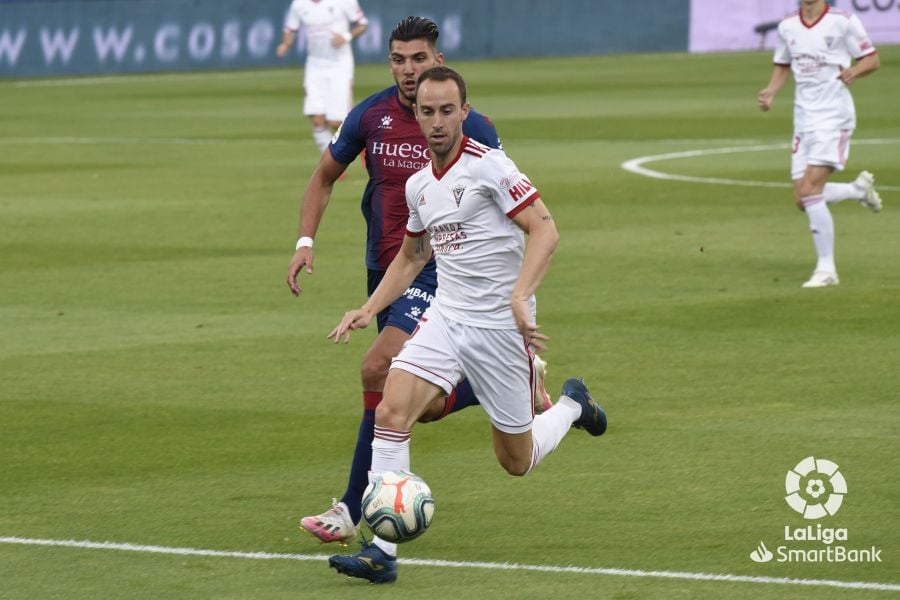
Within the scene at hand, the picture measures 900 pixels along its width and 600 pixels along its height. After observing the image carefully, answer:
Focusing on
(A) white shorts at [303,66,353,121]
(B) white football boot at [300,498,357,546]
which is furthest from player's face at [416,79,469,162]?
(A) white shorts at [303,66,353,121]

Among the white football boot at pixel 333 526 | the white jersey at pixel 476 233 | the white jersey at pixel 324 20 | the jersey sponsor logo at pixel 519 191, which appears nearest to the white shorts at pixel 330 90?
the white jersey at pixel 324 20

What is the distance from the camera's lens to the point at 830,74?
15000mm

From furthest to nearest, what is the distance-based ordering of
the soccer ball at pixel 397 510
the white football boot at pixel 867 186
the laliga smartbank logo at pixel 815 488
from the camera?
the white football boot at pixel 867 186, the laliga smartbank logo at pixel 815 488, the soccer ball at pixel 397 510

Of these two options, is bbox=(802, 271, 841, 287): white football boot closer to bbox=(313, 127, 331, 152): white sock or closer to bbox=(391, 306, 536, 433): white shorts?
bbox=(391, 306, 536, 433): white shorts

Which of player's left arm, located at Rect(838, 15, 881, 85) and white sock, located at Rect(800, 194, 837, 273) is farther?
player's left arm, located at Rect(838, 15, 881, 85)

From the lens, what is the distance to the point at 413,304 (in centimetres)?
831

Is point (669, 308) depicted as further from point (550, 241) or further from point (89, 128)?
point (89, 128)

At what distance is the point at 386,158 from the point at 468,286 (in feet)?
4.18

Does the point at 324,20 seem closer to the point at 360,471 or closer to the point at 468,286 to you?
the point at 360,471

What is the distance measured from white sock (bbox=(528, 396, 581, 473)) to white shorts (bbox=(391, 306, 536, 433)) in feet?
0.93

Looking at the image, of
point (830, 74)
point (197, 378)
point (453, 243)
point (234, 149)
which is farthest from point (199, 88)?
point (453, 243)

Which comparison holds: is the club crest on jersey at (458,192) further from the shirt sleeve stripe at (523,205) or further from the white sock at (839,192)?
the white sock at (839,192)

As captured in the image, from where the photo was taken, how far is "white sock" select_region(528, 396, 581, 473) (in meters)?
8.02

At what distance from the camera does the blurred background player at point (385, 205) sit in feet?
26.3
